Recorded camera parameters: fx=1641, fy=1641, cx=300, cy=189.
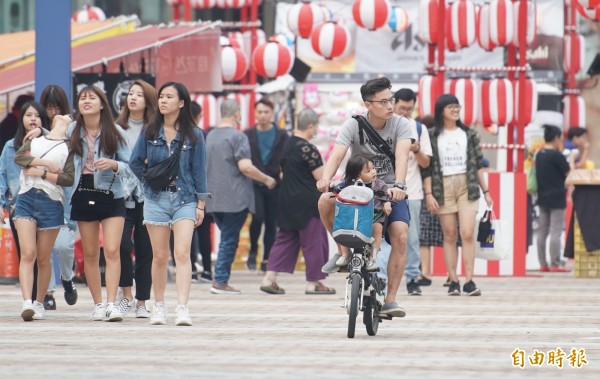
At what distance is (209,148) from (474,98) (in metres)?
5.94

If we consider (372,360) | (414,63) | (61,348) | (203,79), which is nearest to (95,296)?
(61,348)

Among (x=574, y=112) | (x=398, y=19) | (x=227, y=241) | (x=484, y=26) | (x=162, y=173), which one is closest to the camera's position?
(x=162, y=173)

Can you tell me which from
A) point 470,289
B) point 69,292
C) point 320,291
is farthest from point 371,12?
point 69,292

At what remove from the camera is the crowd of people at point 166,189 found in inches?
446

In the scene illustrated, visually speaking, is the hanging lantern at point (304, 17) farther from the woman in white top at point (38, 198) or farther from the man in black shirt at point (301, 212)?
the woman in white top at point (38, 198)

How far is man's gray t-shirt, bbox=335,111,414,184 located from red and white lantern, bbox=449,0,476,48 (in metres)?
11.0

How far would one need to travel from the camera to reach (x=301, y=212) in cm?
1627

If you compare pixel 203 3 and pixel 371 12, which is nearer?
pixel 371 12

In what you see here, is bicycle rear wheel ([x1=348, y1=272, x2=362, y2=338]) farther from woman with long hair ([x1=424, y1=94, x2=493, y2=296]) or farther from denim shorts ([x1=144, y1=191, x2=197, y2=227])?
woman with long hair ([x1=424, y1=94, x2=493, y2=296])

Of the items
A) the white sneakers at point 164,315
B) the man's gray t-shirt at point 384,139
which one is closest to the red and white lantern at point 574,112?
the white sneakers at point 164,315

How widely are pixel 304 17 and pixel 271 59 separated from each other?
1.41 m

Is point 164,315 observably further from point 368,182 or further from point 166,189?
point 368,182

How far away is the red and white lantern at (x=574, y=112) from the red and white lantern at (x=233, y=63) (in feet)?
18.9

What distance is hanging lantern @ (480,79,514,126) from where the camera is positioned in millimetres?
21578
